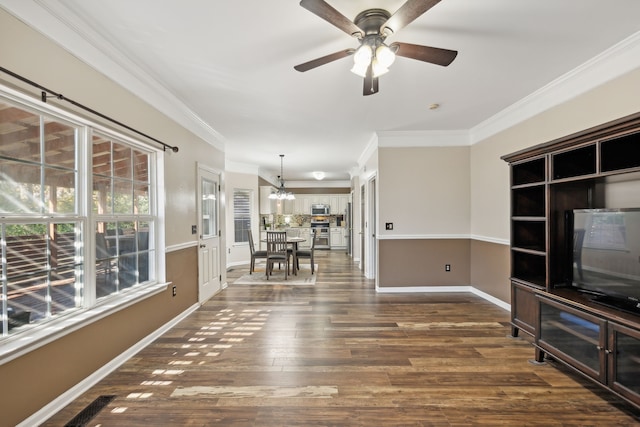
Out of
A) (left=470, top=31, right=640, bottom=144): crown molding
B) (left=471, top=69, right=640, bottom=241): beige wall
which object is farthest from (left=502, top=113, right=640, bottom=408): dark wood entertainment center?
(left=470, top=31, right=640, bottom=144): crown molding

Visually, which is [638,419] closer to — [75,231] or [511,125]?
[511,125]

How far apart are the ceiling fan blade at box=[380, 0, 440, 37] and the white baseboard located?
3.13 metres

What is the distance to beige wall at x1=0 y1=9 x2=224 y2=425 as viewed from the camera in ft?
5.31

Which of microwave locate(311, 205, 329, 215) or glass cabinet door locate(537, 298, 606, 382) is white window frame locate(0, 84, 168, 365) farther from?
microwave locate(311, 205, 329, 215)

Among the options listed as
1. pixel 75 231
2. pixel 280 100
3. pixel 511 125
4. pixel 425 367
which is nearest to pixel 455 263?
pixel 511 125

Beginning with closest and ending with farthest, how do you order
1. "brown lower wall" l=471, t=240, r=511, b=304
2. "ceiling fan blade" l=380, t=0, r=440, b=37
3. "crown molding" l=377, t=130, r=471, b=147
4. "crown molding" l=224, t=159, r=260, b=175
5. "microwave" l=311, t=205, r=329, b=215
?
1. "ceiling fan blade" l=380, t=0, r=440, b=37
2. "brown lower wall" l=471, t=240, r=511, b=304
3. "crown molding" l=377, t=130, r=471, b=147
4. "crown molding" l=224, t=159, r=260, b=175
5. "microwave" l=311, t=205, r=329, b=215

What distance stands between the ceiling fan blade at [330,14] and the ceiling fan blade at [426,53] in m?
0.28

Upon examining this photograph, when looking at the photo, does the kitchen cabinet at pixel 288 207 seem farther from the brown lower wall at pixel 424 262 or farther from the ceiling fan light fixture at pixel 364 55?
the ceiling fan light fixture at pixel 364 55

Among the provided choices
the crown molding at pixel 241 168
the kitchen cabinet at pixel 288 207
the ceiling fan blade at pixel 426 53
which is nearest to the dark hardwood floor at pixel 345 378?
the ceiling fan blade at pixel 426 53

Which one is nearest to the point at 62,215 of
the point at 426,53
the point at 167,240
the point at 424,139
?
the point at 167,240

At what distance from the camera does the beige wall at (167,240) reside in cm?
162

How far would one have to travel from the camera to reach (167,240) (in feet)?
10.5

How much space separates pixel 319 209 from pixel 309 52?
7907 mm

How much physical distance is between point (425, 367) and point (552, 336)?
105 centimetres
